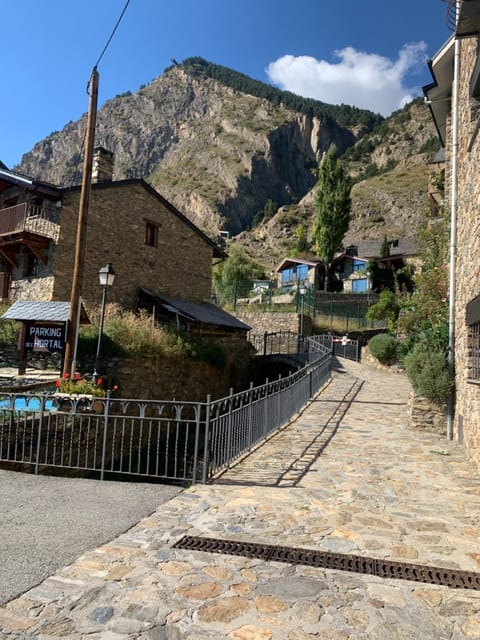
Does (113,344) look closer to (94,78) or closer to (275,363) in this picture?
(94,78)

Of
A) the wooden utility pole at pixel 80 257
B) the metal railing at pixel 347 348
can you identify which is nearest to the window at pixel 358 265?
the metal railing at pixel 347 348

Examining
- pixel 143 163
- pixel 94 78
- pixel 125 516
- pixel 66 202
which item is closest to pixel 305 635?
pixel 125 516

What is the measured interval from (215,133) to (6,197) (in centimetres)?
9763

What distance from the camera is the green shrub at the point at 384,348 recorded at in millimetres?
22609

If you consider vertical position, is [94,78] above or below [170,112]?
below

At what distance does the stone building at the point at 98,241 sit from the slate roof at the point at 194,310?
10.3 inches

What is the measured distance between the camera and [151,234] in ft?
68.2

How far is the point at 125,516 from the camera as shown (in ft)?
16.0

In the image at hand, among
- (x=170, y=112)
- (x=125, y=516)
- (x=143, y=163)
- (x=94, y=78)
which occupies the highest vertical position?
(x=170, y=112)

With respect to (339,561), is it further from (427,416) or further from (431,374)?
(427,416)

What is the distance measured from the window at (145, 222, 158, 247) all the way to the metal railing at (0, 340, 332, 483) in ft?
30.3

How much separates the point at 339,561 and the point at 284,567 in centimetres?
52

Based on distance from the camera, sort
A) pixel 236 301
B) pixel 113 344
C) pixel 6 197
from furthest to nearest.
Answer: pixel 236 301 → pixel 6 197 → pixel 113 344

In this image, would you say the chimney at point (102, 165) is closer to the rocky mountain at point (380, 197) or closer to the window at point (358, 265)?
the window at point (358, 265)
